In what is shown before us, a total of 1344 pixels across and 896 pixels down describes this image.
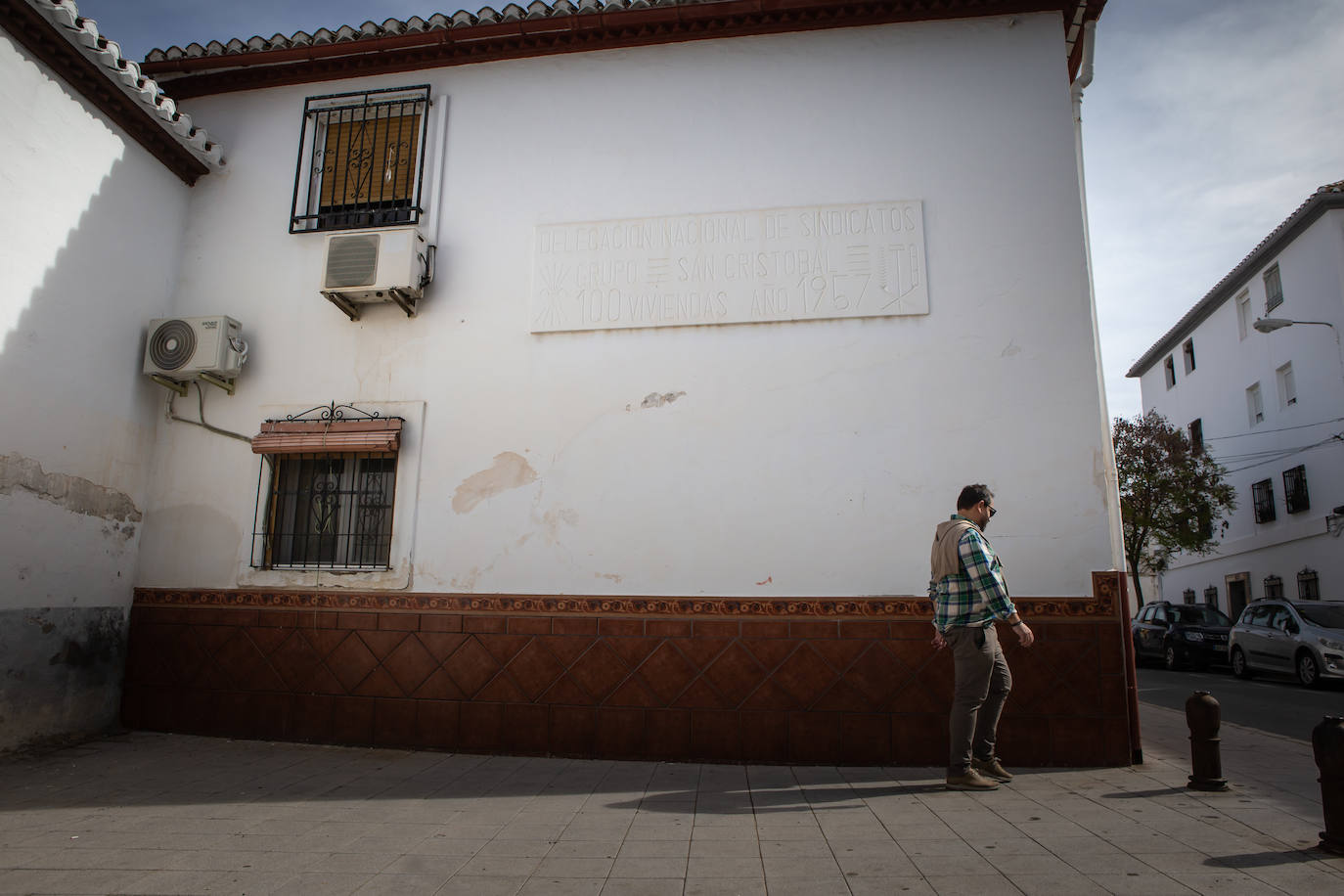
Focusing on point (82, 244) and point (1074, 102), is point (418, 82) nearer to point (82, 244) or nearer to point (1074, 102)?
point (82, 244)

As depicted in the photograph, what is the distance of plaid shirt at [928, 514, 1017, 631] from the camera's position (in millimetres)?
4426

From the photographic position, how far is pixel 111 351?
20.1 feet

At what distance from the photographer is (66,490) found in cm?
570

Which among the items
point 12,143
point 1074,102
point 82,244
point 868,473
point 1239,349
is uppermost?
point 1239,349

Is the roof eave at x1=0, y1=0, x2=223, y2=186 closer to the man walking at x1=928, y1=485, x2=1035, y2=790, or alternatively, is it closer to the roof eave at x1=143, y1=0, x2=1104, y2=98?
the roof eave at x1=143, y1=0, x2=1104, y2=98

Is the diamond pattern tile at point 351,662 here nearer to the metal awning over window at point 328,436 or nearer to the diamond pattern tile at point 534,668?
the diamond pattern tile at point 534,668

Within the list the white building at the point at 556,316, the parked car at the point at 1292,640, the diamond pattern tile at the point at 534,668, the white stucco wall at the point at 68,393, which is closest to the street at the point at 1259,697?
the parked car at the point at 1292,640

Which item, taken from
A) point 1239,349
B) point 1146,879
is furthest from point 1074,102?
point 1239,349

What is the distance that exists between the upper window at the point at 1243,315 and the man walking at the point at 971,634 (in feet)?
64.0

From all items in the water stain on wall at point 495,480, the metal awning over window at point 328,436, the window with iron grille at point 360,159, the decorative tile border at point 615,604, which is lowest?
the decorative tile border at point 615,604

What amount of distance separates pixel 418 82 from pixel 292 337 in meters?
2.39

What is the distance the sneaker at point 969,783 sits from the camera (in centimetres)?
452

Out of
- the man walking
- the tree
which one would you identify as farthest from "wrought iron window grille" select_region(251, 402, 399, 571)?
the tree

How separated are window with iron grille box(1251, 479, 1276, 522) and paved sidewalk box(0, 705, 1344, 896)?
1609 cm
